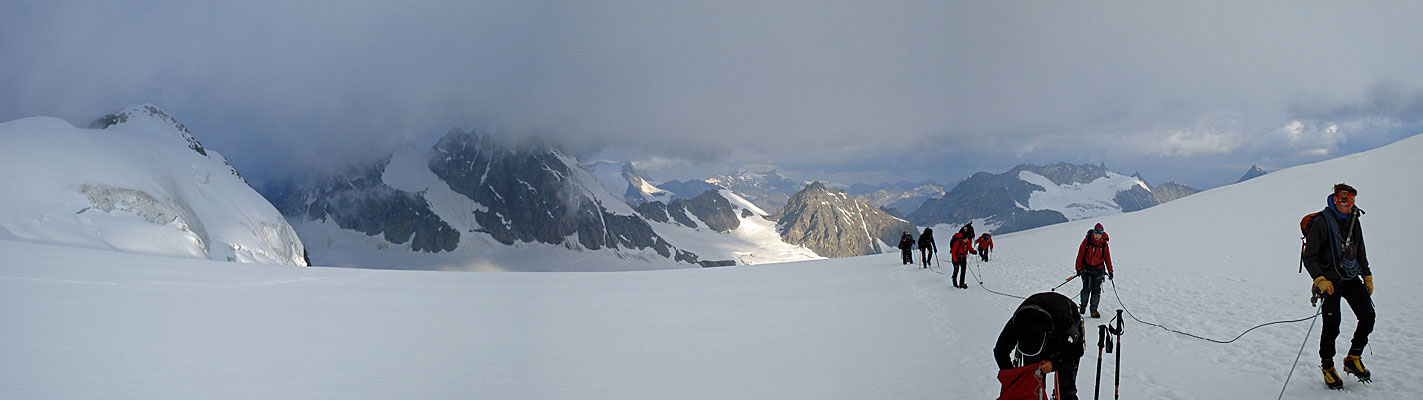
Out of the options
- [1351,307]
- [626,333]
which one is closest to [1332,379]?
[1351,307]

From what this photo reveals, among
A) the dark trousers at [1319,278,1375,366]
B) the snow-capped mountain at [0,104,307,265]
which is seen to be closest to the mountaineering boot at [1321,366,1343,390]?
the dark trousers at [1319,278,1375,366]

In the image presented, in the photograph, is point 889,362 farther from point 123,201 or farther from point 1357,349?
point 123,201

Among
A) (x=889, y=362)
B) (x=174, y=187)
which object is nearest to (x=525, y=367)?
(x=889, y=362)

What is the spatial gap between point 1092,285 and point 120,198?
62.4m

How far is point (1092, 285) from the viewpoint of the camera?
462 inches

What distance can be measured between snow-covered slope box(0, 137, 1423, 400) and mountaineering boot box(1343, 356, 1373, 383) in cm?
16

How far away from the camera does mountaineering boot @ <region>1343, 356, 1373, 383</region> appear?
259 inches

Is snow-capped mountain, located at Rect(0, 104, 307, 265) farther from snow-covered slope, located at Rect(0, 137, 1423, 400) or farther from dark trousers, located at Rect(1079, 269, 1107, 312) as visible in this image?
dark trousers, located at Rect(1079, 269, 1107, 312)

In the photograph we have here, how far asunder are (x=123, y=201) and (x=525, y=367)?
5436 cm

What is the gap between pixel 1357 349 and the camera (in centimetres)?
659

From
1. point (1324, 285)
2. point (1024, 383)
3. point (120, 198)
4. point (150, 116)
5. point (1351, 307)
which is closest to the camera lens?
point (1024, 383)

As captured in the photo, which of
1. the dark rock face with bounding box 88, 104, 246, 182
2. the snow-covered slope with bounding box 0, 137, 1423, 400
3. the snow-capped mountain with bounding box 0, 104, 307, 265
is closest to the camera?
the snow-covered slope with bounding box 0, 137, 1423, 400

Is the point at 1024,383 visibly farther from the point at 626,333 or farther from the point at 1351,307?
the point at 626,333

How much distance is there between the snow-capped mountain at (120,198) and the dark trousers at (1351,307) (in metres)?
47.6
